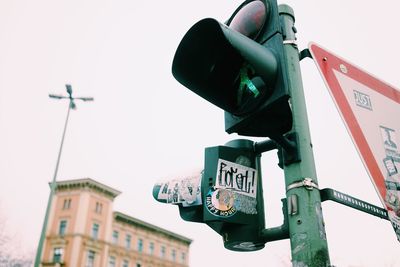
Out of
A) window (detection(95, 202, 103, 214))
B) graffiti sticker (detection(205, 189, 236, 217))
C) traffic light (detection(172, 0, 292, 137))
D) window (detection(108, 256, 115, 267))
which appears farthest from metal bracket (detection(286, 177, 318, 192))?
window (detection(108, 256, 115, 267))

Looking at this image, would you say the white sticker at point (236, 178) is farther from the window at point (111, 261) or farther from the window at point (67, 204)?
the window at point (111, 261)

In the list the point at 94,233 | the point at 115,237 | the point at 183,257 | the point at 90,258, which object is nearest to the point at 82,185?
the point at 94,233

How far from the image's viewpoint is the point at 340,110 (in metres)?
1.97

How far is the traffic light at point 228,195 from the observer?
2.04 meters

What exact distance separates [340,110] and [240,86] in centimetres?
53

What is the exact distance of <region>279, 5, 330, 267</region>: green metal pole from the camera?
1.66 m

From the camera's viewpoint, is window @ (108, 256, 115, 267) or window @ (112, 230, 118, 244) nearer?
window @ (108, 256, 115, 267)

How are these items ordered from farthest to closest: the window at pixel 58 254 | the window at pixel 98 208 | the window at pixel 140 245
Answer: the window at pixel 140 245, the window at pixel 98 208, the window at pixel 58 254

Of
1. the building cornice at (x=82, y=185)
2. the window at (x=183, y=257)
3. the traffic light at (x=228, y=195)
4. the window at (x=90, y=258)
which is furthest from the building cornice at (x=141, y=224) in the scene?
the traffic light at (x=228, y=195)

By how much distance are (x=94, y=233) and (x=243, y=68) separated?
42.7m

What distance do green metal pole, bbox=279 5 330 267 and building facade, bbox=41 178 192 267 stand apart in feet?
134

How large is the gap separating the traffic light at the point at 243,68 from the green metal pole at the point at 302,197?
153 mm

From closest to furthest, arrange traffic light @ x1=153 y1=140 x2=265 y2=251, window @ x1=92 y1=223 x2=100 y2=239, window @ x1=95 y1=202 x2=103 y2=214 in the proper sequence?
1. traffic light @ x1=153 y1=140 x2=265 y2=251
2. window @ x1=92 y1=223 x2=100 y2=239
3. window @ x1=95 y1=202 x2=103 y2=214

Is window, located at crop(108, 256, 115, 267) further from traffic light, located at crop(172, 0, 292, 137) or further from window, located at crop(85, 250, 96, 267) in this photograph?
traffic light, located at crop(172, 0, 292, 137)
